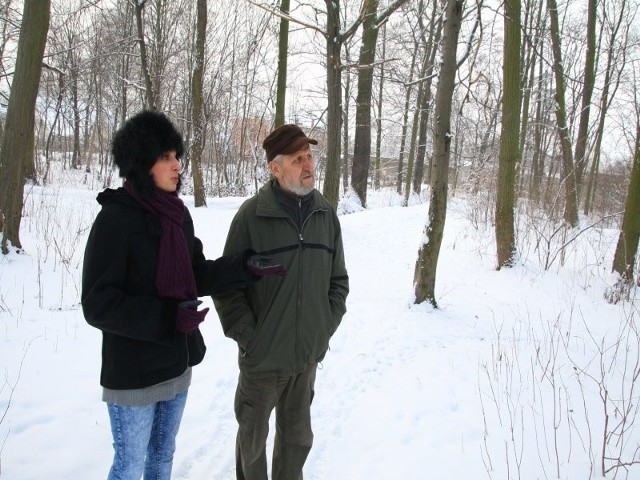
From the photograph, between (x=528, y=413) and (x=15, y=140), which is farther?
(x=15, y=140)

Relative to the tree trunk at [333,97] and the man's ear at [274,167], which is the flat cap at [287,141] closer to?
the man's ear at [274,167]

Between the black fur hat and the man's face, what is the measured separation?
554mm

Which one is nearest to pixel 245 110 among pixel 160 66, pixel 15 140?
pixel 160 66

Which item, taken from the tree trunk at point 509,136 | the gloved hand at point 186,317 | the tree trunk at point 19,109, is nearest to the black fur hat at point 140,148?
the gloved hand at point 186,317

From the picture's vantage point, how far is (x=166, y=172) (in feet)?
5.51

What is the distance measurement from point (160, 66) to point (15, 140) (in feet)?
33.2

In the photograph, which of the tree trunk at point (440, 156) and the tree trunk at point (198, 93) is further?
the tree trunk at point (198, 93)

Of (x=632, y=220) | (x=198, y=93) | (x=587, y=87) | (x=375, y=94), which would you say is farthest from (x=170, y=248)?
(x=375, y=94)

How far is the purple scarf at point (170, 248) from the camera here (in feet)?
5.27

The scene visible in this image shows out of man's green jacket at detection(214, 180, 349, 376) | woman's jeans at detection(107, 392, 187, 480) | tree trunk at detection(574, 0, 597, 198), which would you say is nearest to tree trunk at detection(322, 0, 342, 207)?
man's green jacket at detection(214, 180, 349, 376)

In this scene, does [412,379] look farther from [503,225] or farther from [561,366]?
[503,225]

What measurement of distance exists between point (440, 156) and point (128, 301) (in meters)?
3.97

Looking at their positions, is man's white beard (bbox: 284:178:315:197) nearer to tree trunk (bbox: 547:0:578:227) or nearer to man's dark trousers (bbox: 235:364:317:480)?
man's dark trousers (bbox: 235:364:317:480)

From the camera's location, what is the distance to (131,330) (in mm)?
1477
